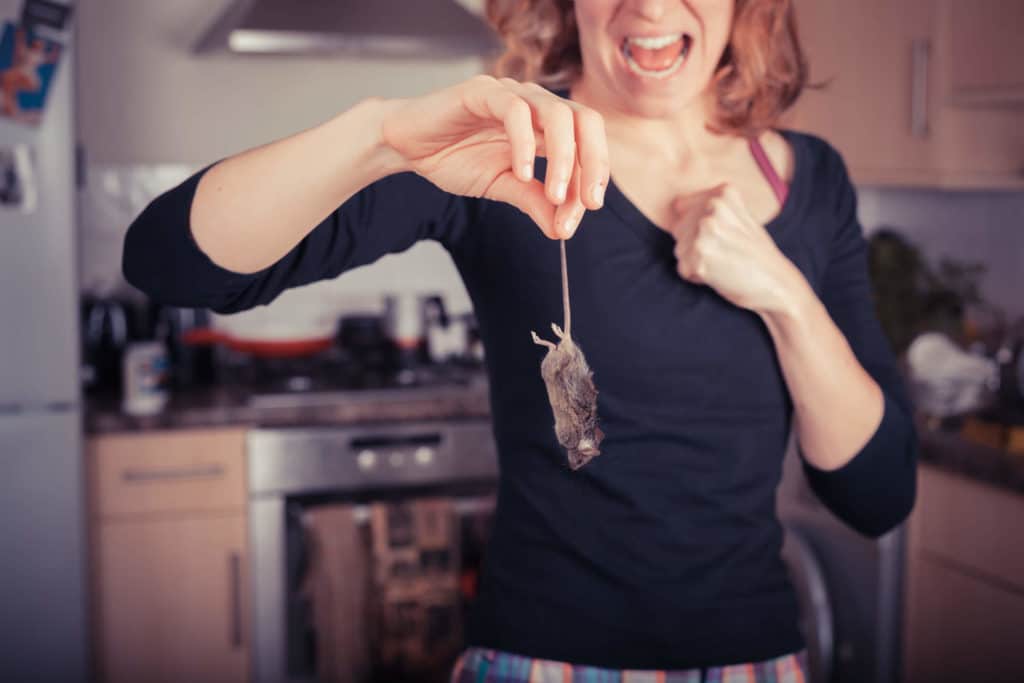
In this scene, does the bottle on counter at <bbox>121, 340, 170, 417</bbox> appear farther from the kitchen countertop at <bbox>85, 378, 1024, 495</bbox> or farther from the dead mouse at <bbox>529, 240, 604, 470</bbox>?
the dead mouse at <bbox>529, 240, 604, 470</bbox>

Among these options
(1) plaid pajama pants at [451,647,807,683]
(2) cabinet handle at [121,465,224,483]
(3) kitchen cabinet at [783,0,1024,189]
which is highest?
(3) kitchen cabinet at [783,0,1024,189]

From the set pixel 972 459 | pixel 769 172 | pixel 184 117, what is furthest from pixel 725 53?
pixel 184 117

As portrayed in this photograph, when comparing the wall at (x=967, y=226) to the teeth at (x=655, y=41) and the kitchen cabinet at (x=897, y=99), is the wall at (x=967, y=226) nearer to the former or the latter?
the kitchen cabinet at (x=897, y=99)

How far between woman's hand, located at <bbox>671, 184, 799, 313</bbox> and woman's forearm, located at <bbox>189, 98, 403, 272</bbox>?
11.5 inches

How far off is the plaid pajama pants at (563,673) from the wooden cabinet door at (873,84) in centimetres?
172

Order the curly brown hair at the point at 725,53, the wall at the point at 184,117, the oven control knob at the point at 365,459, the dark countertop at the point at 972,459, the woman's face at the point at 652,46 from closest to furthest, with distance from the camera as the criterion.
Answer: the woman's face at the point at 652,46
the curly brown hair at the point at 725,53
the dark countertop at the point at 972,459
the oven control knob at the point at 365,459
the wall at the point at 184,117

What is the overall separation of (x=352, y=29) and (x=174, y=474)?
1.05 m

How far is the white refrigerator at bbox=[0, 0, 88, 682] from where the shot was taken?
2.13 metres

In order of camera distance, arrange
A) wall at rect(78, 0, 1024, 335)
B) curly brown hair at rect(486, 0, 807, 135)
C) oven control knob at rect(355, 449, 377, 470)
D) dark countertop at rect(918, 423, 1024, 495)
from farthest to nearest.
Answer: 1. wall at rect(78, 0, 1024, 335)
2. oven control knob at rect(355, 449, 377, 470)
3. dark countertop at rect(918, 423, 1024, 495)
4. curly brown hair at rect(486, 0, 807, 135)

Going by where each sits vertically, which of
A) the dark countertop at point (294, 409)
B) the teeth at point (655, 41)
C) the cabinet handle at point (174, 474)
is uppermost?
the teeth at point (655, 41)

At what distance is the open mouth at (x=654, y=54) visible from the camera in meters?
0.83

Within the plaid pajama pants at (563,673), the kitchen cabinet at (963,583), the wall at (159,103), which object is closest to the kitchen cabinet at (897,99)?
the kitchen cabinet at (963,583)

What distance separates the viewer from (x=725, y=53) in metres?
1.02

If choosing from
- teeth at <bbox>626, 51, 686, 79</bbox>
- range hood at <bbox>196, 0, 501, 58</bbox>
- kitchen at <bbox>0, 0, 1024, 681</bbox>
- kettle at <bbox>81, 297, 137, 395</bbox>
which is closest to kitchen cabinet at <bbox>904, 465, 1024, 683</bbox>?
kitchen at <bbox>0, 0, 1024, 681</bbox>
